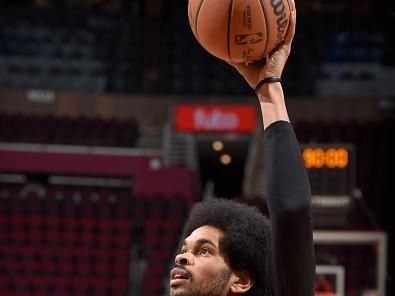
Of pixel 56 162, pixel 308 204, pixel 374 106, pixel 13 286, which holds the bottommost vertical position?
pixel 13 286

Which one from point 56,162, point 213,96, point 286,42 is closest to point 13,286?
point 56,162

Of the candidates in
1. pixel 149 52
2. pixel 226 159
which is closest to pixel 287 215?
pixel 226 159

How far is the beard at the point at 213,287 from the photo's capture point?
1488 mm

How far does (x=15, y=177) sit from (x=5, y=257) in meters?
2.97

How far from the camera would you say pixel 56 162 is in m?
12.6

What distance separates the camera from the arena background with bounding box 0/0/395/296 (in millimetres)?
10453

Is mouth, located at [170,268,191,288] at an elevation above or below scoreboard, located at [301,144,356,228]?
above

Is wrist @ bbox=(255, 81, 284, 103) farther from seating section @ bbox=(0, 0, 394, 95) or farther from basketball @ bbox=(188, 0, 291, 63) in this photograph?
seating section @ bbox=(0, 0, 394, 95)

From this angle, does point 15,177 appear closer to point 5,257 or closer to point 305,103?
point 5,257

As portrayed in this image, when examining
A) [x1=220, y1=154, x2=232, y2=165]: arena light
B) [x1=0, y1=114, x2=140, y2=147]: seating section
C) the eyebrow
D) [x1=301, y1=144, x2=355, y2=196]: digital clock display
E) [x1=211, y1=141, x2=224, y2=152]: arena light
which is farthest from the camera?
[x1=220, y1=154, x2=232, y2=165]: arena light

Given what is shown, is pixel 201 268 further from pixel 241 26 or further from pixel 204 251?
pixel 241 26

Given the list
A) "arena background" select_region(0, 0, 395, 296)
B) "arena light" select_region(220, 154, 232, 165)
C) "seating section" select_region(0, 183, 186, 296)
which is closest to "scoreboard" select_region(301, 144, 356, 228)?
"arena background" select_region(0, 0, 395, 296)

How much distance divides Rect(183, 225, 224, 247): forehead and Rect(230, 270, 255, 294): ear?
0.07 metres

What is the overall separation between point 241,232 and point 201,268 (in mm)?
122
